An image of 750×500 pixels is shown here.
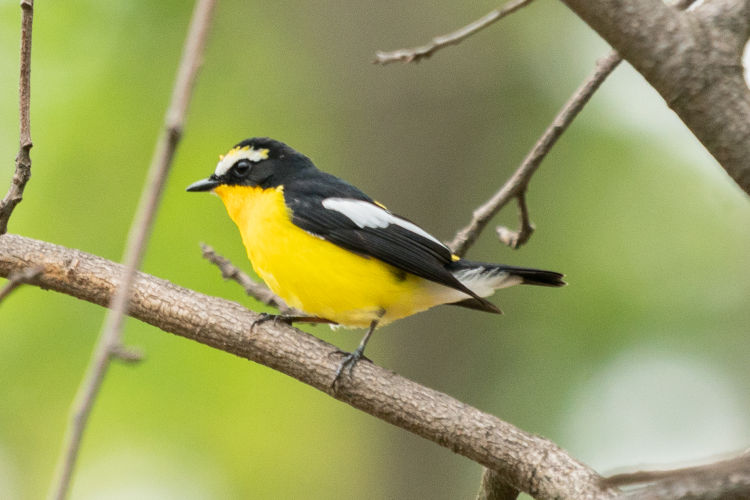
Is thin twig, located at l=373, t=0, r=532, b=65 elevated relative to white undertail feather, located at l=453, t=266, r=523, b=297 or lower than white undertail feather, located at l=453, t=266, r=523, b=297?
elevated

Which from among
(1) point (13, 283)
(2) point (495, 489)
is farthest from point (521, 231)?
(1) point (13, 283)

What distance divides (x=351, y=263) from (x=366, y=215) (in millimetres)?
391

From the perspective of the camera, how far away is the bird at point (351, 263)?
4379 mm

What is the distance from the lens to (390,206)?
8375 mm

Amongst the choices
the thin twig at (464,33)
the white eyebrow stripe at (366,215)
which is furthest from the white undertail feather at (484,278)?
the thin twig at (464,33)

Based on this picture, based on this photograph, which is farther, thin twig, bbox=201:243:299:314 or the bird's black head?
the bird's black head

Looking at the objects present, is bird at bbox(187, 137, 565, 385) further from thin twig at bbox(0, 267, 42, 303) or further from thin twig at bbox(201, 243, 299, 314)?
thin twig at bbox(0, 267, 42, 303)

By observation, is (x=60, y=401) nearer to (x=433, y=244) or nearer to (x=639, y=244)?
(x=433, y=244)

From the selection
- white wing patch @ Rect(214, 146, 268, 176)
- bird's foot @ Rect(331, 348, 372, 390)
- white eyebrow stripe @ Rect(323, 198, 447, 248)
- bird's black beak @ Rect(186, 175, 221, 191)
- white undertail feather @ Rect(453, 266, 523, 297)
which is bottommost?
bird's foot @ Rect(331, 348, 372, 390)

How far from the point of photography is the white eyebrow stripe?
4656mm

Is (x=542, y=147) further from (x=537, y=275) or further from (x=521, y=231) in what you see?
(x=537, y=275)

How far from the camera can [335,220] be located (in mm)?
4586

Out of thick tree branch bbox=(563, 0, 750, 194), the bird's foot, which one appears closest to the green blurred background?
the bird's foot

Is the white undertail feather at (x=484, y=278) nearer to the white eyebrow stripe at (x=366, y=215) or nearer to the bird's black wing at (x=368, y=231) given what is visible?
the bird's black wing at (x=368, y=231)
